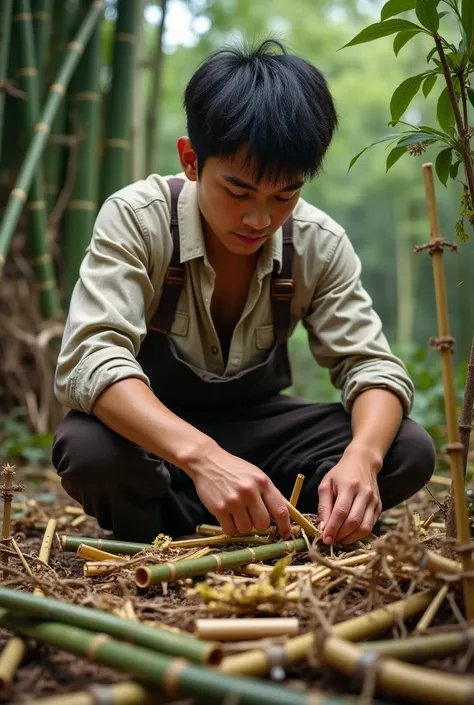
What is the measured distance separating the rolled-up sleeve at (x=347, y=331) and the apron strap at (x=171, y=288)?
445 millimetres

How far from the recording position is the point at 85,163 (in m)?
3.97

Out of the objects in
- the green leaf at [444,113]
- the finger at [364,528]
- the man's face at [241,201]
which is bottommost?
the finger at [364,528]

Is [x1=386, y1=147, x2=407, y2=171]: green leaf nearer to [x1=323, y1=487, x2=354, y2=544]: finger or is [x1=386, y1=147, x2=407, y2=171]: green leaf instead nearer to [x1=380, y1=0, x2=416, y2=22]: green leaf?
[x1=380, y1=0, x2=416, y2=22]: green leaf

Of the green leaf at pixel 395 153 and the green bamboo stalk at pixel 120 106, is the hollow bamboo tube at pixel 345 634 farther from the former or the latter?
the green bamboo stalk at pixel 120 106

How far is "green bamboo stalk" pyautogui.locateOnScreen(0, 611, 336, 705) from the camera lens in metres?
0.90

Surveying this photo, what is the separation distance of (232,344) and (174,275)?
0.91 ft

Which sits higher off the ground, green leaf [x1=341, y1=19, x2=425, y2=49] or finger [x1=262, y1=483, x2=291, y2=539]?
green leaf [x1=341, y1=19, x2=425, y2=49]

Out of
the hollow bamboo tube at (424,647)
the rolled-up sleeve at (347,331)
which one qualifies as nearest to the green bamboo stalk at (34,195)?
the rolled-up sleeve at (347,331)

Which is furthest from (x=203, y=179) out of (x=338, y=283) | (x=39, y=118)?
(x=39, y=118)

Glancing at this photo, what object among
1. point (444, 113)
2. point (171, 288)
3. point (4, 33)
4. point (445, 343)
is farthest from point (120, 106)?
point (445, 343)

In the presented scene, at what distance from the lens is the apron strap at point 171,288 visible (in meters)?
2.17

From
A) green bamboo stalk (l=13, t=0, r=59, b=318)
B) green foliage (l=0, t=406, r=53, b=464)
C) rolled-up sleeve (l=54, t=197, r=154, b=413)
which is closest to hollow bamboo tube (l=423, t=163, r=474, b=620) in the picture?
rolled-up sleeve (l=54, t=197, r=154, b=413)

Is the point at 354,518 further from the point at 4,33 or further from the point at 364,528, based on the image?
the point at 4,33

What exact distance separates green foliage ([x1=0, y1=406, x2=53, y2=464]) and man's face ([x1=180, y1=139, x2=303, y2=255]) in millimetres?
2027
